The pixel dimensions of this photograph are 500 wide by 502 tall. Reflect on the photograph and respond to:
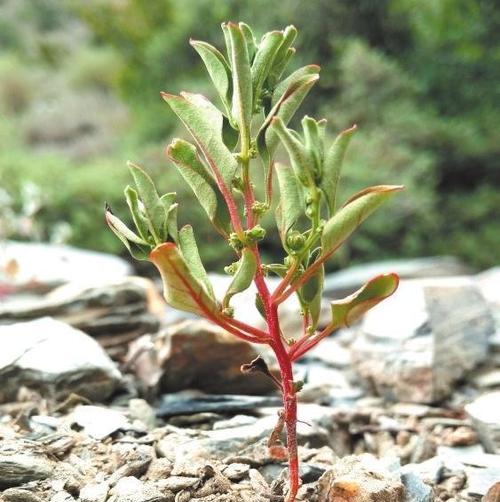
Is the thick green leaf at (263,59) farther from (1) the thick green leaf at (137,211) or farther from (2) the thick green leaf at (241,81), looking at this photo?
(1) the thick green leaf at (137,211)

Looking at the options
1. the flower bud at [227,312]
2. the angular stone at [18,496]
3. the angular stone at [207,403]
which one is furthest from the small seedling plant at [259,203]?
the angular stone at [207,403]

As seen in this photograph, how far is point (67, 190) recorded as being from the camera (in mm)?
6258

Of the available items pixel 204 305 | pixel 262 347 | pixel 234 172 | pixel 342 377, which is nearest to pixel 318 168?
pixel 234 172

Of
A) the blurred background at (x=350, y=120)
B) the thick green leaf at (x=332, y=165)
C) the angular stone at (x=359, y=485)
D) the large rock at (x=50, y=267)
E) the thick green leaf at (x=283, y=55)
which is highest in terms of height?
the blurred background at (x=350, y=120)

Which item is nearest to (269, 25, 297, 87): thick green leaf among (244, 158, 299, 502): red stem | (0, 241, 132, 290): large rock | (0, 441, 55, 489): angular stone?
(244, 158, 299, 502): red stem

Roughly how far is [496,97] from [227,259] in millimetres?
4161

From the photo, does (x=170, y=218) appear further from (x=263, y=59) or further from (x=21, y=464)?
(x=21, y=464)

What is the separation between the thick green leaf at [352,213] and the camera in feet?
3.39

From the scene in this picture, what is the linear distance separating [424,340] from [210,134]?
148 cm

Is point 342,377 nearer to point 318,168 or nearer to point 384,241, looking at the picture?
point 318,168

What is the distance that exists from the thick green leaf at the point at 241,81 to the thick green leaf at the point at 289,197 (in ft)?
0.28

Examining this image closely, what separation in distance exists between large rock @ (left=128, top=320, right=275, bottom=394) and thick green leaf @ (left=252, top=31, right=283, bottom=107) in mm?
1005

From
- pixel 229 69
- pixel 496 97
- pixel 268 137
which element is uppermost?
pixel 496 97

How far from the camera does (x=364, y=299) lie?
1095 mm
